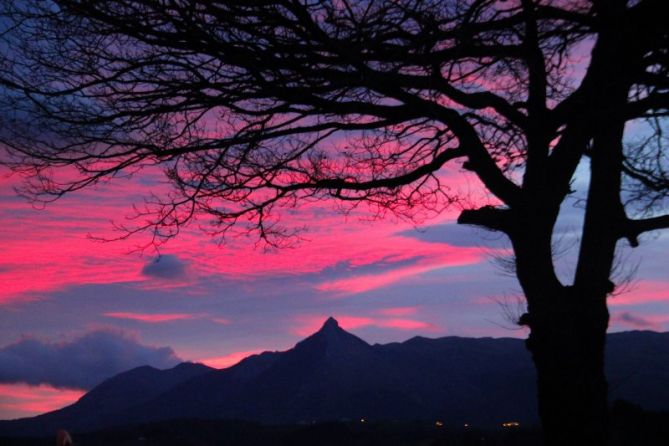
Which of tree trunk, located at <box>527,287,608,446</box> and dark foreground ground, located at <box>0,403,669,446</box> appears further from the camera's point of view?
dark foreground ground, located at <box>0,403,669,446</box>

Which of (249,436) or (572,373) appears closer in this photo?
(572,373)

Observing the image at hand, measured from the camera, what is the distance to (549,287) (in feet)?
21.0

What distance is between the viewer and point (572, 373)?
6.14m

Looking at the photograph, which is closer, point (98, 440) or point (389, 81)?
point (389, 81)

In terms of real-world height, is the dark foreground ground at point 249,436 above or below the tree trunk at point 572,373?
above

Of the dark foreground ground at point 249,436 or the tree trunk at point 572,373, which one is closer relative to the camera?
the tree trunk at point 572,373

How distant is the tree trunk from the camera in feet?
19.8

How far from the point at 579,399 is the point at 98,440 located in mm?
113457

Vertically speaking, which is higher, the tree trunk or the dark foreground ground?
the dark foreground ground

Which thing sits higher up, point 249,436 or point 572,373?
point 249,436

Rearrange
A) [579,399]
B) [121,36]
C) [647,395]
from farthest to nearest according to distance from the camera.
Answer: [647,395], [121,36], [579,399]

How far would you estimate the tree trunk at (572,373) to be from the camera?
19.8 feet

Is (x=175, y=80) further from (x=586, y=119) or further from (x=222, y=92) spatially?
(x=586, y=119)

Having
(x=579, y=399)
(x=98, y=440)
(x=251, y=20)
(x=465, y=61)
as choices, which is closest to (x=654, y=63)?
(x=465, y=61)
